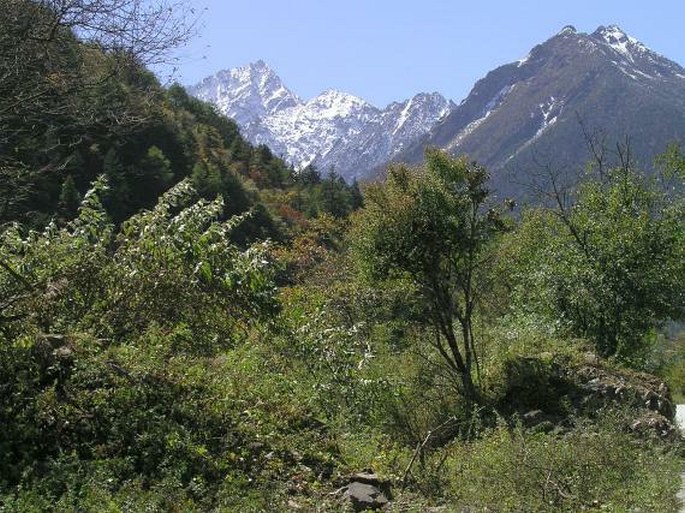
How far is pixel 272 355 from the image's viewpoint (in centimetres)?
1068

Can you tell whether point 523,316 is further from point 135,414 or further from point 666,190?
point 135,414

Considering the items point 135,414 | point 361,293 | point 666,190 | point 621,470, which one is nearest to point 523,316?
point 361,293

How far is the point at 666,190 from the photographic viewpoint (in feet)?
66.9

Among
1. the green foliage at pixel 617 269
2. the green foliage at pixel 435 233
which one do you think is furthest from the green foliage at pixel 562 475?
the green foliage at pixel 617 269

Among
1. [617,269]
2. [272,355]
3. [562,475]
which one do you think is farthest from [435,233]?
[617,269]

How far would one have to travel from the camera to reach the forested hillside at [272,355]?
6645 mm

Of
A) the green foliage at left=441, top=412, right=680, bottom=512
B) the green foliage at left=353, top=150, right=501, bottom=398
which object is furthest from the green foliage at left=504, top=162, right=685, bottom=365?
the green foliage at left=441, top=412, right=680, bottom=512

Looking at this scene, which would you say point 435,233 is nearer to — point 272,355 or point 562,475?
point 272,355

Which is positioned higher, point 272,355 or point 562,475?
point 272,355

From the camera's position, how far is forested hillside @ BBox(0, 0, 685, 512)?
6.64m

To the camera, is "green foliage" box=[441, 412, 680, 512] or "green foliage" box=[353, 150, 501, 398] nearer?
"green foliage" box=[441, 412, 680, 512]

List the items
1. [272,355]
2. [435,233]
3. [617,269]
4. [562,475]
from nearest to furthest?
[562,475] < [272,355] < [435,233] < [617,269]

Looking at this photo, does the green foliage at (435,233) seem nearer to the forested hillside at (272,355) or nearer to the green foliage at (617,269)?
the forested hillside at (272,355)

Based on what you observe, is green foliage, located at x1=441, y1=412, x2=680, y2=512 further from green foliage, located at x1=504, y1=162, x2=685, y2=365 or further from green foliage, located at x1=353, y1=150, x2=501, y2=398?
green foliage, located at x1=504, y1=162, x2=685, y2=365
